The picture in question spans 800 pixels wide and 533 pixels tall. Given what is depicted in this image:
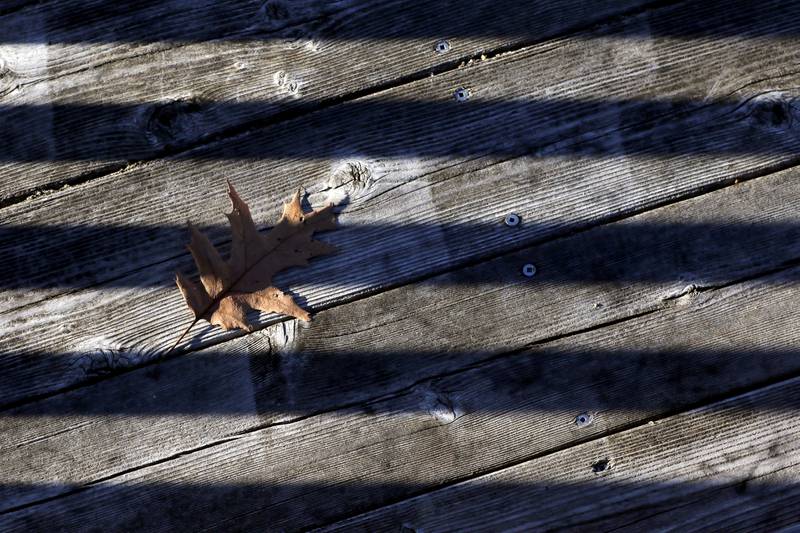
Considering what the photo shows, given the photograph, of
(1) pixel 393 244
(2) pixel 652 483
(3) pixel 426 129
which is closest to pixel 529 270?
(1) pixel 393 244

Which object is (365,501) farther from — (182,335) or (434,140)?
(434,140)

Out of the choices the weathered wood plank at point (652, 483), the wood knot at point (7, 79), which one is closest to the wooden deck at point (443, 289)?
the weathered wood plank at point (652, 483)

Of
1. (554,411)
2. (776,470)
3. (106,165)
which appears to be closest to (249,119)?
(106,165)

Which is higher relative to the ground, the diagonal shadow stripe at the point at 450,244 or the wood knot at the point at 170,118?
the wood knot at the point at 170,118

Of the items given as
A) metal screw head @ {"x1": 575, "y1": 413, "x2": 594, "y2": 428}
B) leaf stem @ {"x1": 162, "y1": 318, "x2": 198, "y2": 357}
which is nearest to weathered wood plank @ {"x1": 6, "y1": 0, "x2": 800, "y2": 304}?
leaf stem @ {"x1": 162, "y1": 318, "x2": 198, "y2": 357}

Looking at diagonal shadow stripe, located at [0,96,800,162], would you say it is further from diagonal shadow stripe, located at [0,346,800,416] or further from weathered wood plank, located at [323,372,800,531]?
weathered wood plank, located at [323,372,800,531]

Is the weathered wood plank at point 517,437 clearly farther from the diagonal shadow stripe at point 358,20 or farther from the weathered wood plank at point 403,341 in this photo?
the diagonal shadow stripe at point 358,20
